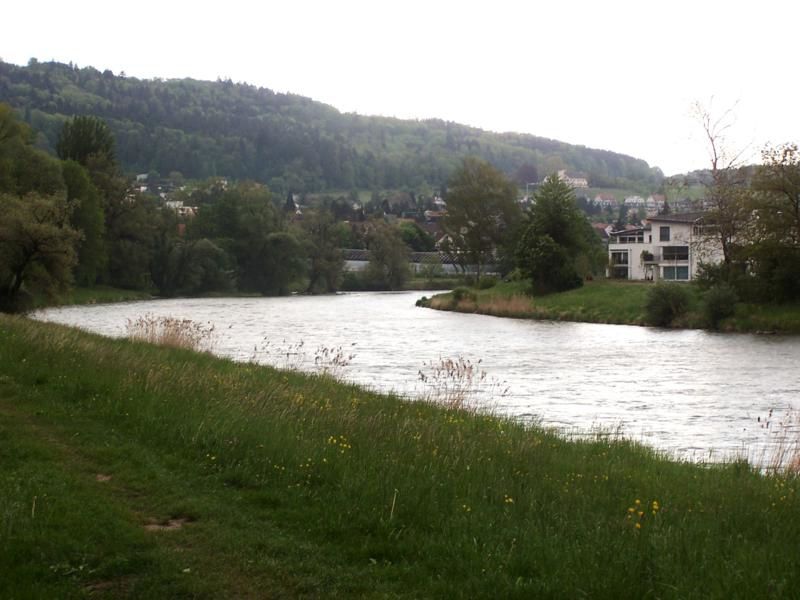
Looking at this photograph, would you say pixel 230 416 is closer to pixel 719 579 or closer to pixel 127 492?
pixel 127 492

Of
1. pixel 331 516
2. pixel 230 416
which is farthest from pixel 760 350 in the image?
pixel 331 516

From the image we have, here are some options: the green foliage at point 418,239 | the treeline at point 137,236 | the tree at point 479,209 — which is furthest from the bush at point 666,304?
the green foliage at point 418,239

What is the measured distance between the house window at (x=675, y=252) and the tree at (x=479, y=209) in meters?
20.6

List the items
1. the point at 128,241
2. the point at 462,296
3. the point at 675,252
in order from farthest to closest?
the point at 128,241 < the point at 675,252 < the point at 462,296

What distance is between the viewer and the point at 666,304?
5962 cm

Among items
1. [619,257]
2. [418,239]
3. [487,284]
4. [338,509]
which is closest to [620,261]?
[619,257]

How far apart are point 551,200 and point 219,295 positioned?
47.9 meters

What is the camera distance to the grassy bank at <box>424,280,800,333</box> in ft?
178

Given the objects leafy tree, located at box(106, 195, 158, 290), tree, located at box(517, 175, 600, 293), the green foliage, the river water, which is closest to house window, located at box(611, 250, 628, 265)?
tree, located at box(517, 175, 600, 293)

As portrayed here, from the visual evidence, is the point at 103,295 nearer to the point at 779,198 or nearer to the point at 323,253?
the point at 323,253

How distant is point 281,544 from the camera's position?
794 cm

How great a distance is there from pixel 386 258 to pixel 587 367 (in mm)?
100174

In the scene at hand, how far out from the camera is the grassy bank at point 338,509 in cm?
720

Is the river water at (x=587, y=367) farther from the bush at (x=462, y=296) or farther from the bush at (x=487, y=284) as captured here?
the bush at (x=487, y=284)
